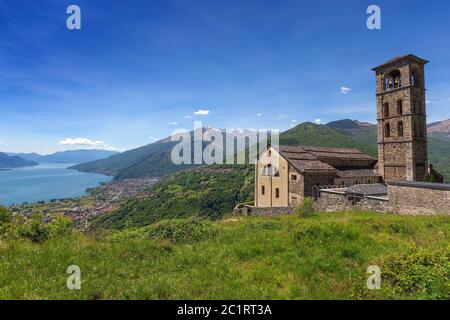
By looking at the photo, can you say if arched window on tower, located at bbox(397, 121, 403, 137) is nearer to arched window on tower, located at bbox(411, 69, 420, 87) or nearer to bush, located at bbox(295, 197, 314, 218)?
arched window on tower, located at bbox(411, 69, 420, 87)

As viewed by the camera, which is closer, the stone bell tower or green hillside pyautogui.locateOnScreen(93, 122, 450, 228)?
the stone bell tower

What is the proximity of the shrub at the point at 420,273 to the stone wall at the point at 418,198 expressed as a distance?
14514mm

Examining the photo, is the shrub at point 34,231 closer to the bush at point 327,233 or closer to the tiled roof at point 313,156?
the bush at point 327,233

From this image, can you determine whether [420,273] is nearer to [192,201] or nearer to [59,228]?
[59,228]

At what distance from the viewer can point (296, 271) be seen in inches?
269

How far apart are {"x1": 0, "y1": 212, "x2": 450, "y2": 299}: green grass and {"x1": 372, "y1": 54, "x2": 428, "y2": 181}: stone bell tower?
76.7ft

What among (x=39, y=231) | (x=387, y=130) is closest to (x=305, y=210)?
(x=39, y=231)

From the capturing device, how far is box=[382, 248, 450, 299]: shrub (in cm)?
515

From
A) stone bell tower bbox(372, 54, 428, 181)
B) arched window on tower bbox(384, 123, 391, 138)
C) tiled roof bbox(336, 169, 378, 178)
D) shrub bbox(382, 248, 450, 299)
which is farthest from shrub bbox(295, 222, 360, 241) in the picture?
arched window on tower bbox(384, 123, 391, 138)

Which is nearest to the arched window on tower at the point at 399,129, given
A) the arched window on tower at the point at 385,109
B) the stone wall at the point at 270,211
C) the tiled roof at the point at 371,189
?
the arched window on tower at the point at 385,109

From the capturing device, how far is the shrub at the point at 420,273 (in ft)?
16.9

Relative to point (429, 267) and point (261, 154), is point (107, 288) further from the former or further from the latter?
point (261, 154)
